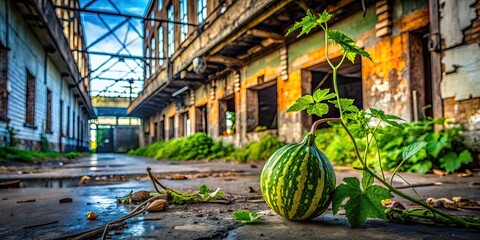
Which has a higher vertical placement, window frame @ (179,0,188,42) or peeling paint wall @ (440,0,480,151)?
window frame @ (179,0,188,42)

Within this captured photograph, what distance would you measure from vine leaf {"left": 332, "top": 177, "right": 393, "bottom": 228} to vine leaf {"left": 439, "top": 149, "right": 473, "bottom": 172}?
14.7 ft

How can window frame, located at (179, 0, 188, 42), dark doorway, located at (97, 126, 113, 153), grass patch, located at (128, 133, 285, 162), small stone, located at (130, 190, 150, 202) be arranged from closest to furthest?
small stone, located at (130, 190, 150, 202), grass patch, located at (128, 133, 285, 162), window frame, located at (179, 0, 188, 42), dark doorway, located at (97, 126, 113, 153)

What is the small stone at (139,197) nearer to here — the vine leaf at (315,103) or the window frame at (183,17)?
the vine leaf at (315,103)

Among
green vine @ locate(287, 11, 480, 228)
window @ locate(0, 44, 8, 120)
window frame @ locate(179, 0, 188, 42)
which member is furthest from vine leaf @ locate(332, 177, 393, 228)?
window frame @ locate(179, 0, 188, 42)

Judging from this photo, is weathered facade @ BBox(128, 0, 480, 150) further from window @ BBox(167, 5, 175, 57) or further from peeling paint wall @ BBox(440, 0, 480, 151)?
window @ BBox(167, 5, 175, 57)

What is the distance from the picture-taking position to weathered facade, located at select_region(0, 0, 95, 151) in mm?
9672

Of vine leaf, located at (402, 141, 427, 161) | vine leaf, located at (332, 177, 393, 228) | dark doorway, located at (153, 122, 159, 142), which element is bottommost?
vine leaf, located at (332, 177, 393, 228)

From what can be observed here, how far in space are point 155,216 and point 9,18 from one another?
33.3ft

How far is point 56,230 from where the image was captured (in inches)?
66.9

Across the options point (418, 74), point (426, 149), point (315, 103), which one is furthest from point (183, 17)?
point (315, 103)

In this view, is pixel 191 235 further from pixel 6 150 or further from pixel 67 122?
pixel 67 122

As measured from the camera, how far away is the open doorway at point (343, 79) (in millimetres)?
9760

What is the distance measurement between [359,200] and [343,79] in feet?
Answer: 39.4

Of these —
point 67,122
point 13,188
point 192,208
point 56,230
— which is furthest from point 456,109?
point 67,122
